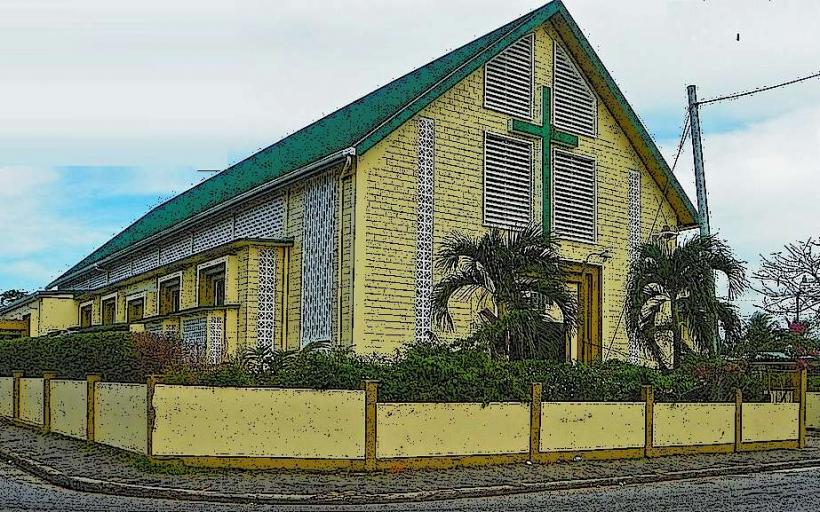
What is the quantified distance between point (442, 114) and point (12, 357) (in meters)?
11.1

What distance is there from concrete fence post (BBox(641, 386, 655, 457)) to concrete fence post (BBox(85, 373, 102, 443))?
8.97 meters

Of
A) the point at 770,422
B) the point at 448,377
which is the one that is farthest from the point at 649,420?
the point at 448,377

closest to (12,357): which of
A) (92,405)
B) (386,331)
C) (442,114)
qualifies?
(92,405)

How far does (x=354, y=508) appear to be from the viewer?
12.4 metres

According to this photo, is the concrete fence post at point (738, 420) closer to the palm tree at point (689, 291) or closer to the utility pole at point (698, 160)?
the palm tree at point (689, 291)

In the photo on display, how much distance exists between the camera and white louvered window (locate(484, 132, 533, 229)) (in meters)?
22.8

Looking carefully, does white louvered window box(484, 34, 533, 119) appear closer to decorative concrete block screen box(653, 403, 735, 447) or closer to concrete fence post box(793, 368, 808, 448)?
decorative concrete block screen box(653, 403, 735, 447)

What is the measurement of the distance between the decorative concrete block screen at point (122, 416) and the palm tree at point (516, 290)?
5.86 m

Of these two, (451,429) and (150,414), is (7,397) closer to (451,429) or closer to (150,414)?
(150,414)

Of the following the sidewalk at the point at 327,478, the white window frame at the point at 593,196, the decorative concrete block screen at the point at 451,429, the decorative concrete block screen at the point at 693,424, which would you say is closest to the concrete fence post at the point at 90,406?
the sidewalk at the point at 327,478

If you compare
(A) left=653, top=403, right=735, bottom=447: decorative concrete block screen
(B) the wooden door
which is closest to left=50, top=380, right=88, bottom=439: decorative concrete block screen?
(A) left=653, top=403, right=735, bottom=447: decorative concrete block screen

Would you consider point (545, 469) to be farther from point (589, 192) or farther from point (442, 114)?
point (589, 192)

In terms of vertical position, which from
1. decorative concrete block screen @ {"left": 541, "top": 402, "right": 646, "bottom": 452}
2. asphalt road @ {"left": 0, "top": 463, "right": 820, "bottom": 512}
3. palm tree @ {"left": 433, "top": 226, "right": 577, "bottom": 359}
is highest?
palm tree @ {"left": 433, "top": 226, "right": 577, "bottom": 359}

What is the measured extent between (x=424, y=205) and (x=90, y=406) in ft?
25.3
